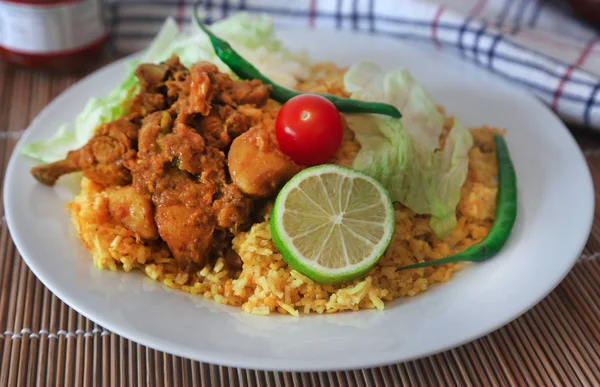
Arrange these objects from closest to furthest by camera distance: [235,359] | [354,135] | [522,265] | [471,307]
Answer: [235,359] < [471,307] < [522,265] < [354,135]

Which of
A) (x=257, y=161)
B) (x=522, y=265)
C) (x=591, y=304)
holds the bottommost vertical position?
(x=591, y=304)

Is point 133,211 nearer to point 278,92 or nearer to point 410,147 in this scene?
point 278,92

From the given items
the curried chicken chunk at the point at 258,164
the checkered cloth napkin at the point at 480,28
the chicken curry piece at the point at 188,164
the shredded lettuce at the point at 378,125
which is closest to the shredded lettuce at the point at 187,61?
the shredded lettuce at the point at 378,125

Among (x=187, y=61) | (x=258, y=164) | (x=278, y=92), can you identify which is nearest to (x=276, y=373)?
(x=258, y=164)

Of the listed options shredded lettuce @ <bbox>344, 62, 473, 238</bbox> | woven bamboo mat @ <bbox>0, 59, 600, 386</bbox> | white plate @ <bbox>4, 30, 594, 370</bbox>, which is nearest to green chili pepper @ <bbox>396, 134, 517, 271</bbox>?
white plate @ <bbox>4, 30, 594, 370</bbox>

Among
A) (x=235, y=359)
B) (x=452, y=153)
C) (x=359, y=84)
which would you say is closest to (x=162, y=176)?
(x=235, y=359)

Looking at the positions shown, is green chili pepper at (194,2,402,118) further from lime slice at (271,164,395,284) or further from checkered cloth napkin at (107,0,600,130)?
checkered cloth napkin at (107,0,600,130)

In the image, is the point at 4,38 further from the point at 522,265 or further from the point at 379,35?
the point at 522,265
